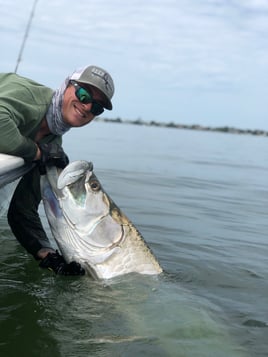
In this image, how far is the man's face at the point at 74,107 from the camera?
Answer: 179 inches

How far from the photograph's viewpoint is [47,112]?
15.3ft

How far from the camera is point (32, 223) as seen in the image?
5.32 m

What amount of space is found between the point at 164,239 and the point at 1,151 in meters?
3.63

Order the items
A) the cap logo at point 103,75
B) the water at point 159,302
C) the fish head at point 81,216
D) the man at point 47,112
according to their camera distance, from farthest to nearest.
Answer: the cap logo at point 103,75 → the fish head at point 81,216 → the man at point 47,112 → the water at point 159,302

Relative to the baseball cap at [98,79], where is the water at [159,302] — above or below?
below

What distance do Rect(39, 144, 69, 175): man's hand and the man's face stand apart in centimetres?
28

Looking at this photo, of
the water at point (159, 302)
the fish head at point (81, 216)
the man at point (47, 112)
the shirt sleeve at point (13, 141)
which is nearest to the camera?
the water at point (159, 302)

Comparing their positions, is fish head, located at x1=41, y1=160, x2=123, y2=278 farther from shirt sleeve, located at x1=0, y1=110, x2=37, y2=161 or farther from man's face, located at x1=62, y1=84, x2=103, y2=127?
man's face, located at x1=62, y1=84, x2=103, y2=127

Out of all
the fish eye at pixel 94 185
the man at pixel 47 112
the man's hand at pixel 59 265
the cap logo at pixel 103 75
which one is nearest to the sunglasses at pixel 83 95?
the man at pixel 47 112

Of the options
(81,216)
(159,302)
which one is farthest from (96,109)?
(159,302)

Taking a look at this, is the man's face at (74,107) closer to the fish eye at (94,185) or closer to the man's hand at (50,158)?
the man's hand at (50,158)

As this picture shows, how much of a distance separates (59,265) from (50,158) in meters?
0.98

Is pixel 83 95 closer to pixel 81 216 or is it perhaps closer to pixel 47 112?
pixel 47 112

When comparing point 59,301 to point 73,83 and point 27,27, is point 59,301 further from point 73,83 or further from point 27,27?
point 27,27
